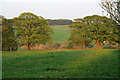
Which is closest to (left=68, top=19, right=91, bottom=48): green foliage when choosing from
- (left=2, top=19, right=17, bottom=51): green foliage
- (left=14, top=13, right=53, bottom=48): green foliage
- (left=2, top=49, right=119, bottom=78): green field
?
(left=14, top=13, right=53, bottom=48): green foliage

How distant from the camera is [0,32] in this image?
134ft

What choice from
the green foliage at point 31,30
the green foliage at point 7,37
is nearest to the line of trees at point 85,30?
the green foliage at point 31,30

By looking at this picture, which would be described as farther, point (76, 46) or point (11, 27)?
point (76, 46)

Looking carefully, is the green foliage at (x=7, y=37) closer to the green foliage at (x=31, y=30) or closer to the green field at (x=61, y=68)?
the green foliage at (x=31, y=30)

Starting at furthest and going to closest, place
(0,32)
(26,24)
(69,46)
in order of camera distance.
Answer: (69,46)
(26,24)
(0,32)

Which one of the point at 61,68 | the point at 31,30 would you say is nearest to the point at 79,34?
the point at 31,30

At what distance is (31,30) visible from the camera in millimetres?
43094

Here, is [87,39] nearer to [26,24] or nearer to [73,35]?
[73,35]

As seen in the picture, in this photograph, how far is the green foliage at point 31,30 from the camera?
1643 inches

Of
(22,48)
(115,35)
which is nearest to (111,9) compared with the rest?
(115,35)

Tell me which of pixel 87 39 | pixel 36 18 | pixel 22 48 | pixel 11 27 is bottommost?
pixel 22 48

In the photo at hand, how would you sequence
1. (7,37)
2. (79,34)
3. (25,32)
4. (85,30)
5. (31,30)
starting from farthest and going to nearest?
(79,34)
(85,30)
(31,30)
(25,32)
(7,37)

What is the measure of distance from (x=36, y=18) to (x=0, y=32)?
11.3m

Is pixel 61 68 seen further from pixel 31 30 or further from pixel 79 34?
pixel 79 34
